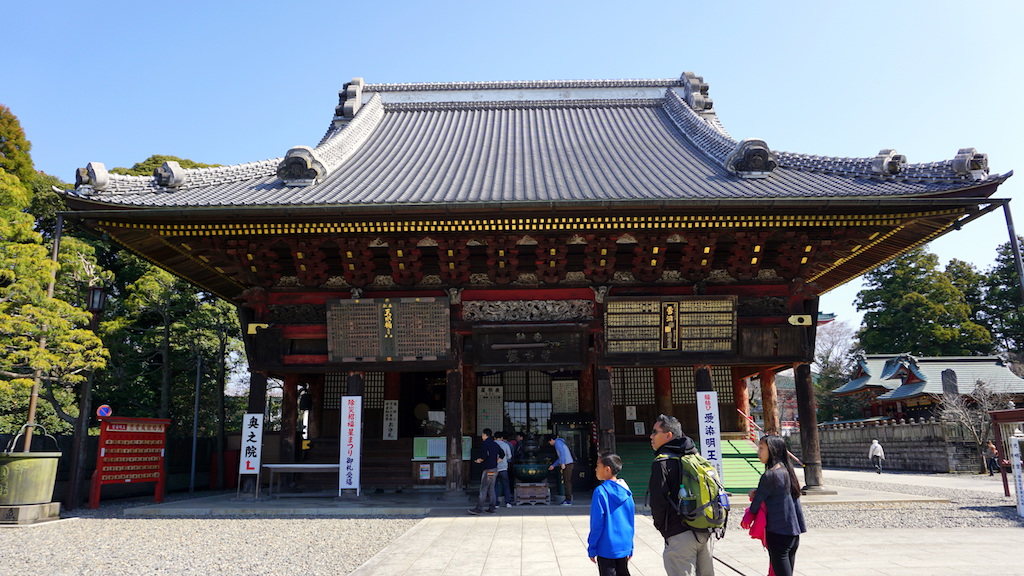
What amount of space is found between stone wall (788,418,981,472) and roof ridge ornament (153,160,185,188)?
21709mm

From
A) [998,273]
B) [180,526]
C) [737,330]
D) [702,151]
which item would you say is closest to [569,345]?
[737,330]

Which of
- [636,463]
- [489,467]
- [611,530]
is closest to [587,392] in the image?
[636,463]

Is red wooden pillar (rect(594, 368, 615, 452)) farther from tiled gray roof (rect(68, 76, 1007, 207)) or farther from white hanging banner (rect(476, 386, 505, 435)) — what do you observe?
white hanging banner (rect(476, 386, 505, 435))

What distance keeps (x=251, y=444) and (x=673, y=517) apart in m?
10.7

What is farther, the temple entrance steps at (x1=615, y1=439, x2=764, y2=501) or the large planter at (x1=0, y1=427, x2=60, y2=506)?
the temple entrance steps at (x1=615, y1=439, x2=764, y2=501)

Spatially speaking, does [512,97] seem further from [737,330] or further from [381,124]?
[737,330]

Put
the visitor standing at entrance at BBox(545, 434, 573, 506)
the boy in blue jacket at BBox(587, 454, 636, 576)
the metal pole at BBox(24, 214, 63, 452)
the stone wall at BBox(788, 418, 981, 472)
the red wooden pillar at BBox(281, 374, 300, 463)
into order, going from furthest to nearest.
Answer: the stone wall at BBox(788, 418, 981, 472) < the red wooden pillar at BBox(281, 374, 300, 463) < the visitor standing at entrance at BBox(545, 434, 573, 506) < the metal pole at BBox(24, 214, 63, 452) < the boy in blue jacket at BBox(587, 454, 636, 576)

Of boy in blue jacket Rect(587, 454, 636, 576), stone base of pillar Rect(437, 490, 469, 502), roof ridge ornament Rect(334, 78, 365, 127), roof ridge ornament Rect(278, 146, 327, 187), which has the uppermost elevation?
roof ridge ornament Rect(334, 78, 365, 127)

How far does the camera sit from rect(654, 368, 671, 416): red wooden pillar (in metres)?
16.5

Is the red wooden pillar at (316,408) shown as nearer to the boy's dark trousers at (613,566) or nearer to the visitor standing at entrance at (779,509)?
the boy's dark trousers at (613,566)

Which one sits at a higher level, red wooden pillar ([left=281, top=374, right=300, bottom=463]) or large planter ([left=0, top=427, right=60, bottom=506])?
red wooden pillar ([left=281, top=374, right=300, bottom=463])

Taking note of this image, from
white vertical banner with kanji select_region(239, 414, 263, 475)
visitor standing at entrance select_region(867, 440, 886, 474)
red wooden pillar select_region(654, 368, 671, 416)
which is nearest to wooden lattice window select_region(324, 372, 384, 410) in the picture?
white vertical banner with kanji select_region(239, 414, 263, 475)

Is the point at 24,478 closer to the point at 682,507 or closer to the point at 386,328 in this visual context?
the point at 386,328

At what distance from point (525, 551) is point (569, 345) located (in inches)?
240
